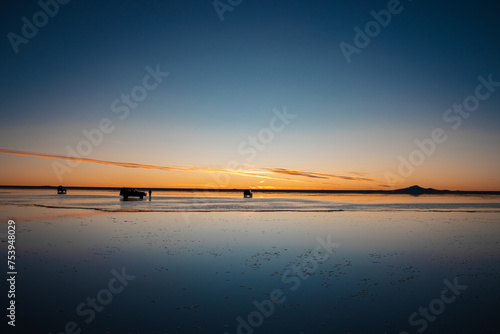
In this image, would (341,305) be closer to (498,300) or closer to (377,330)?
(377,330)

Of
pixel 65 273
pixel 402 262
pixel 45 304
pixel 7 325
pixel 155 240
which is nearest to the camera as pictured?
pixel 7 325

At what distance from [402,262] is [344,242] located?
511 centimetres

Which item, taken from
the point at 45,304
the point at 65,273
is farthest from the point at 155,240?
the point at 45,304

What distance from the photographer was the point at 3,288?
32.8 feet

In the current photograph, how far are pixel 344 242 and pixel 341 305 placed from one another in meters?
10.8

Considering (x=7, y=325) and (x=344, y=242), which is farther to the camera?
(x=344, y=242)

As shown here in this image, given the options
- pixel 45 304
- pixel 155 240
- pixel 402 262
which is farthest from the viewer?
pixel 155 240

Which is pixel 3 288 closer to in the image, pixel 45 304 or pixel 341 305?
pixel 45 304

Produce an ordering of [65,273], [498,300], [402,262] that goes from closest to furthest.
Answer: [498,300] < [65,273] < [402,262]

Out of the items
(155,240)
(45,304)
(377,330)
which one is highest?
(155,240)

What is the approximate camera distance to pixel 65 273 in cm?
1181

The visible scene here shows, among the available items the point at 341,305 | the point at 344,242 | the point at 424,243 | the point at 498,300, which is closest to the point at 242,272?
the point at 341,305

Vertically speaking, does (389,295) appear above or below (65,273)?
below

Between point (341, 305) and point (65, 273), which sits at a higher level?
point (65, 273)
